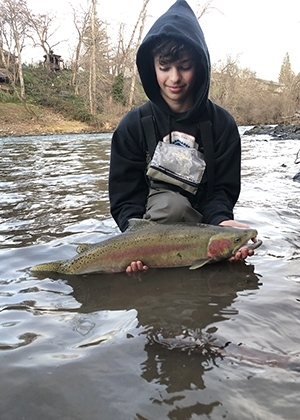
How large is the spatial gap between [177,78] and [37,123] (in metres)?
30.5

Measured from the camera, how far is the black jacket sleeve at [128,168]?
3578 mm

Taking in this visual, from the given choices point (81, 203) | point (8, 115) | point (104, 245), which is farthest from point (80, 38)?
point (104, 245)

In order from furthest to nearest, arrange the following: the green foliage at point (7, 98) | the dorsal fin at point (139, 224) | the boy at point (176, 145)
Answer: the green foliage at point (7, 98), the boy at point (176, 145), the dorsal fin at point (139, 224)

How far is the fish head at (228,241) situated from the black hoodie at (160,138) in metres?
0.41

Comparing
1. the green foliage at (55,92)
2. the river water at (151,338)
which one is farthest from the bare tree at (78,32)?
the river water at (151,338)

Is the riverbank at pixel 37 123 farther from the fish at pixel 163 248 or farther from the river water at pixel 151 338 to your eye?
the river water at pixel 151 338

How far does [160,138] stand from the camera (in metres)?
3.58

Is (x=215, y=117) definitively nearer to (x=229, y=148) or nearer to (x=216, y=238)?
(x=229, y=148)

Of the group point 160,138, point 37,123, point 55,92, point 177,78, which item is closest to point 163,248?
point 160,138

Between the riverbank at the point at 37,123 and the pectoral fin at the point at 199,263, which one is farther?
the riverbank at the point at 37,123

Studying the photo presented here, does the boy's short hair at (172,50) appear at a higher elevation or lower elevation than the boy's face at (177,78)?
higher

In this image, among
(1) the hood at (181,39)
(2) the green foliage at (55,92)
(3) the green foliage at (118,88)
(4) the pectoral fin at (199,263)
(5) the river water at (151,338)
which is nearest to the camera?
(5) the river water at (151,338)

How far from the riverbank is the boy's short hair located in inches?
1054

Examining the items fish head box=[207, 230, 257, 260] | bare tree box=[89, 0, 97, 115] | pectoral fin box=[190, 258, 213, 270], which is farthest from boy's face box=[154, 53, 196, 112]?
bare tree box=[89, 0, 97, 115]
